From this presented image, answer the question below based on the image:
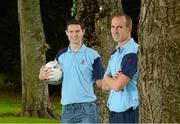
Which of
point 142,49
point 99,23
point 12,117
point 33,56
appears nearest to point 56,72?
point 142,49

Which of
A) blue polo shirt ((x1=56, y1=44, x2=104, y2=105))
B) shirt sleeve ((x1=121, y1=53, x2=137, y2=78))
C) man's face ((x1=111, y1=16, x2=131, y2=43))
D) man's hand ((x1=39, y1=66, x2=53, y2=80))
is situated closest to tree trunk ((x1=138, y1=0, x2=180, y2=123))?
shirt sleeve ((x1=121, y1=53, x2=137, y2=78))

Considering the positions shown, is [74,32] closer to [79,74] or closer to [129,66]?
[79,74]

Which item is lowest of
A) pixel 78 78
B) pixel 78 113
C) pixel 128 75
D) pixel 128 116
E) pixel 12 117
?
pixel 12 117

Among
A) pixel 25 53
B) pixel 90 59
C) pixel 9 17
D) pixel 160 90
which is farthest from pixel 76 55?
pixel 9 17

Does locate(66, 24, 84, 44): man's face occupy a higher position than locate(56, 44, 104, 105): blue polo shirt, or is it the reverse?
locate(66, 24, 84, 44): man's face

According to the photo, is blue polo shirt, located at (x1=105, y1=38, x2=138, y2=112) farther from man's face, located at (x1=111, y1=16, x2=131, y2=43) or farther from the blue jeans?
the blue jeans

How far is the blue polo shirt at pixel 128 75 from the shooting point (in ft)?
22.7

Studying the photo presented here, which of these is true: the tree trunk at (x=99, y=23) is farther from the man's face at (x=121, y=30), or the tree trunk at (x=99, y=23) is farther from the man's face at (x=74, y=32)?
the man's face at (x=121, y=30)

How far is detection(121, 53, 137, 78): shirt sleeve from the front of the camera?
6.91m

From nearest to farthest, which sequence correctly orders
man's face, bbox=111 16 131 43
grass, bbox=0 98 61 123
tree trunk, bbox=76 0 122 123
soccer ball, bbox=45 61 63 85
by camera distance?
man's face, bbox=111 16 131 43, soccer ball, bbox=45 61 63 85, tree trunk, bbox=76 0 122 123, grass, bbox=0 98 61 123

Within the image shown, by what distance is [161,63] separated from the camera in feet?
18.6

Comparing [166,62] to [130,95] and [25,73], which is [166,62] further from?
[25,73]

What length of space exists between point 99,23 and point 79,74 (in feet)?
13.0

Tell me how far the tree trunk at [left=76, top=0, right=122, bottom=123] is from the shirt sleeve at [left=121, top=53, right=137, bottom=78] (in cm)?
454
